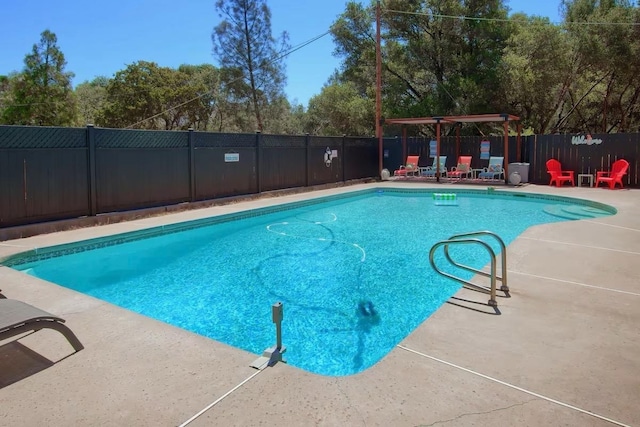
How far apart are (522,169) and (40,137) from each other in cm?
1436

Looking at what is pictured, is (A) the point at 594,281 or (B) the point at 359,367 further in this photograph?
(A) the point at 594,281

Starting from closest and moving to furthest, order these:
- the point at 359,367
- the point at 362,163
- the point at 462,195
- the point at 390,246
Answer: the point at 359,367
the point at 390,246
the point at 462,195
the point at 362,163

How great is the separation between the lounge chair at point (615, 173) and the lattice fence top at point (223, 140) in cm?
1060

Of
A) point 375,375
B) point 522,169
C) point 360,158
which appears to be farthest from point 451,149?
point 375,375

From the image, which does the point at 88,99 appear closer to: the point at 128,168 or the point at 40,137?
the point at 128,168

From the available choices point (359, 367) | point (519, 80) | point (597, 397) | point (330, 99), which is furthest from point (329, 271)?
point (330, 99)

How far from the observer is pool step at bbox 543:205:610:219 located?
963cm

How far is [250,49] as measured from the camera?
29797 millimetres

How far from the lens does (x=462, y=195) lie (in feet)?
46.5

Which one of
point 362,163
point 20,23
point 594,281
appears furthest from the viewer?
point 20,23

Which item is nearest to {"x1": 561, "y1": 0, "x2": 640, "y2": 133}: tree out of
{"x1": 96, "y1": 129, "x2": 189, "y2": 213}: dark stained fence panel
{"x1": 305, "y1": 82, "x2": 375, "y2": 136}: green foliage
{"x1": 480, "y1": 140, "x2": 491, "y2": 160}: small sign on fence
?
{"x1": 480, "y1": 140, "x2": 491, "y2": 160}: small sign on fence

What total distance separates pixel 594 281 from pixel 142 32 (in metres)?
34.1

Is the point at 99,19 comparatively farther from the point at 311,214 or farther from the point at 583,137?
the point at 583,137

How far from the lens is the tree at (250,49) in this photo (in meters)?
29.3
